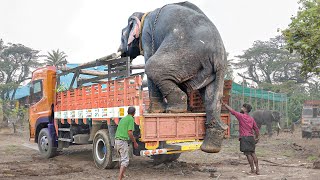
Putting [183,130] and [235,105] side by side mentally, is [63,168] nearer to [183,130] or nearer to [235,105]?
[183,130]

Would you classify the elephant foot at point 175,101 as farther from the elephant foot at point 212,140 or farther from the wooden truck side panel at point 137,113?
the elephant foot at point 212,140

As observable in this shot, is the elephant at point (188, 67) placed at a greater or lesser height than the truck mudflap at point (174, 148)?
greater

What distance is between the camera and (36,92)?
1174 centimetres

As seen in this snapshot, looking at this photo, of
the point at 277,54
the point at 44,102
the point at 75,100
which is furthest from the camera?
the point at 277,54

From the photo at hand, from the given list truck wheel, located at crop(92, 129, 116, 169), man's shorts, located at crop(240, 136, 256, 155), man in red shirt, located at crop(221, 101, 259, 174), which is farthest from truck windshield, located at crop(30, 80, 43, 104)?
man's shorts, located at crop(240, 136, 256, 155)

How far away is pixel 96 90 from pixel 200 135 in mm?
A: 2523

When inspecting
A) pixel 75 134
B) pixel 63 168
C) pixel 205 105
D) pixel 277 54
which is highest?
pixel 277 54

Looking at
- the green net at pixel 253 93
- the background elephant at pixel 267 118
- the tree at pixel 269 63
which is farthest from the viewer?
the tree at pixel 269 63

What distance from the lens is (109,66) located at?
8977mm

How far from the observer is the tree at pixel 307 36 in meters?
10.3

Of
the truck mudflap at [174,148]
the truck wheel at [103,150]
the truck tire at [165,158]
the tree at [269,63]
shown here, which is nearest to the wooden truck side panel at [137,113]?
the truck mudflap at [174,148]

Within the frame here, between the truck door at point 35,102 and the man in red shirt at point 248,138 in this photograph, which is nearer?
the man in red shirt at point 248,138

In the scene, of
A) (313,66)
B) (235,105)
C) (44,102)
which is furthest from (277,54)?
(44,102)

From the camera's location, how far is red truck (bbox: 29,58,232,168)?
726cm
